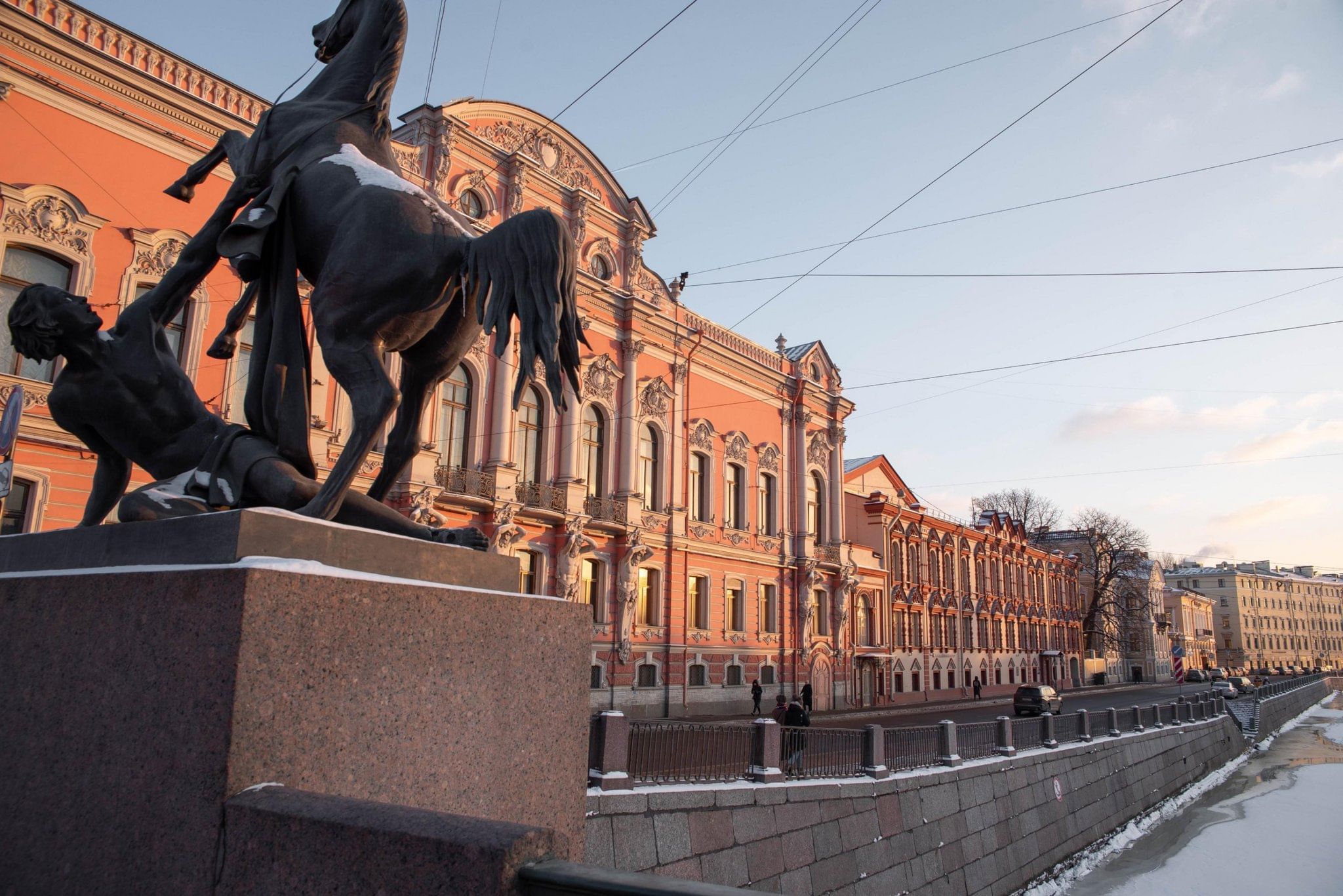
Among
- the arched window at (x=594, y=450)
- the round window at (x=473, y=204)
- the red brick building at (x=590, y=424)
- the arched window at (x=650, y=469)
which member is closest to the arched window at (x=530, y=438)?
the red brick building at (x=590, y=424)

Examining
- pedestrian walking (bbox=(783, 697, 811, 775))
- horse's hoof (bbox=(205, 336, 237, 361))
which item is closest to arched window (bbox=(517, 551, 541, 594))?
pedestrian walking (bbox=(783, 697, 811, 775))

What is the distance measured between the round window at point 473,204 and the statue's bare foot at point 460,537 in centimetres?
1898

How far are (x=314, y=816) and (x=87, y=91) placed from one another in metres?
16.6

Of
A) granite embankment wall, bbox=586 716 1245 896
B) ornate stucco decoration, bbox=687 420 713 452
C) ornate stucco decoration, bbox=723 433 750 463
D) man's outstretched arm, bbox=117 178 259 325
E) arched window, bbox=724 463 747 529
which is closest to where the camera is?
man's outstretched arm, bbox=117 178 259 325

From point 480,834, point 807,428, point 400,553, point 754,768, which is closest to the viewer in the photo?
point 480,834

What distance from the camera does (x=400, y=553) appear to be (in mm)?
2660

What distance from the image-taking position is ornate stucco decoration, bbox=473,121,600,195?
21.8 metres

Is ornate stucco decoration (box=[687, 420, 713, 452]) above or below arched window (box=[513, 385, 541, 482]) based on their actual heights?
above

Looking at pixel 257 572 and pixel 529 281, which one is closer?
pixel 257 572

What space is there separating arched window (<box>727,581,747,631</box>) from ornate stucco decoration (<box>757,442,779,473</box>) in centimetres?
420

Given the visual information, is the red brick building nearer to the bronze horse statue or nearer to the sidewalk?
the sidewalk

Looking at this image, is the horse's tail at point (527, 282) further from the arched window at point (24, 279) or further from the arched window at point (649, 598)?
the arched window at point (649, 598)

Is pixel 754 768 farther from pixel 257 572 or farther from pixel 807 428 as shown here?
pixel 807 428

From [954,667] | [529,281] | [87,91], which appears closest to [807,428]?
[954,667]
